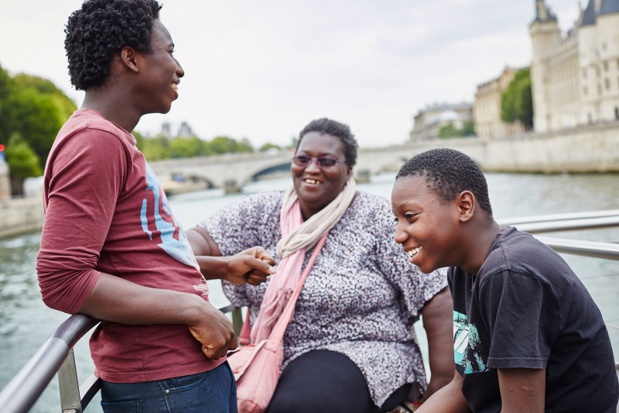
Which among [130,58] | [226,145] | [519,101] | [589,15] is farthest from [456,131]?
[130,58]

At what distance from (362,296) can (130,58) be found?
39.7 inches

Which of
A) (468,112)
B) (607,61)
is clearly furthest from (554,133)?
(468,112)

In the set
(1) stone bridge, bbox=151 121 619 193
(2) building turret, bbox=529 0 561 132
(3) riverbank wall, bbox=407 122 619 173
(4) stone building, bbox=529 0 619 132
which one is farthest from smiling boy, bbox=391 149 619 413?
(2) building turret, bbox=529 0 561 132

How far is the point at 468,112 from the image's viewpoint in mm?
94125

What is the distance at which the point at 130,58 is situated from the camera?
1.27 meters

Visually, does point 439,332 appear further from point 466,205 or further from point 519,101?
point 519,101

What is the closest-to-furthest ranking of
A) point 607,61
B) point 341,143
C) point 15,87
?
point 341,143
point 15,87
point 607,61

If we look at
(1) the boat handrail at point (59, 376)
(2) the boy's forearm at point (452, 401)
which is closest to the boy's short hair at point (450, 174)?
(2) the boy's forearm at point (452, 401)

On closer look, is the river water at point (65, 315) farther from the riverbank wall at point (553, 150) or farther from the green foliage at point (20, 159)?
the green foliage at point (20, 159)

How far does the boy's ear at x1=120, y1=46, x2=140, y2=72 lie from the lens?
1.25 meters

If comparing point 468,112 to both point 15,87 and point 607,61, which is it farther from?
point 15,87

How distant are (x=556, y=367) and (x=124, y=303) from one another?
74 cm

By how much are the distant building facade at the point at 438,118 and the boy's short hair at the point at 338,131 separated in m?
84.2

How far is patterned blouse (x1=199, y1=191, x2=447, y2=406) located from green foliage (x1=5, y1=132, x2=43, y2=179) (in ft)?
95.8
